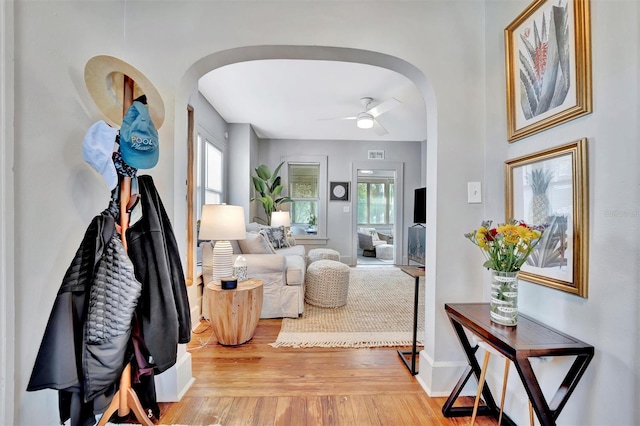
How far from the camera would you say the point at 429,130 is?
1.82 metres

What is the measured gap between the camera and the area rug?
2.34m

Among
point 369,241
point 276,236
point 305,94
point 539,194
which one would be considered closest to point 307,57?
point 539,194

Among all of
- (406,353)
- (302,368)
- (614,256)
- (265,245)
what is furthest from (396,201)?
(614,256)

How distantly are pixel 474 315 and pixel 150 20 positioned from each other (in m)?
2.47

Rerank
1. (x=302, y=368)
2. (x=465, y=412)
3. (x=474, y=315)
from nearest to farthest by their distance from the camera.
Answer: (x=474, y=315), (x=465, y=412), (x=302, y=368)

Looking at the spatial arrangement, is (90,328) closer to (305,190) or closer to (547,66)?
(547,66)

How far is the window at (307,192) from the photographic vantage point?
5.82 meters

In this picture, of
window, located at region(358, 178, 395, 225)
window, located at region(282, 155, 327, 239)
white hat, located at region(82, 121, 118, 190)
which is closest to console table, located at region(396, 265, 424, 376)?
white hat, located at region(82, 121, 118, 190)

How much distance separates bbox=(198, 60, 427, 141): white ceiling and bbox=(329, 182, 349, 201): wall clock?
1.20 m

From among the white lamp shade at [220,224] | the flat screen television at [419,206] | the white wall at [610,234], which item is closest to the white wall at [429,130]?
the white wall at [610,234]

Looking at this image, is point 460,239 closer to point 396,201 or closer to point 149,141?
point 149,141

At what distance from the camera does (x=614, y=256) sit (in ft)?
3.30

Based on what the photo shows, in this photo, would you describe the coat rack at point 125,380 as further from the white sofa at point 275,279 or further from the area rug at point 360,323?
the white sofa at point 275,279

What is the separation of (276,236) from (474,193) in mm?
3094
